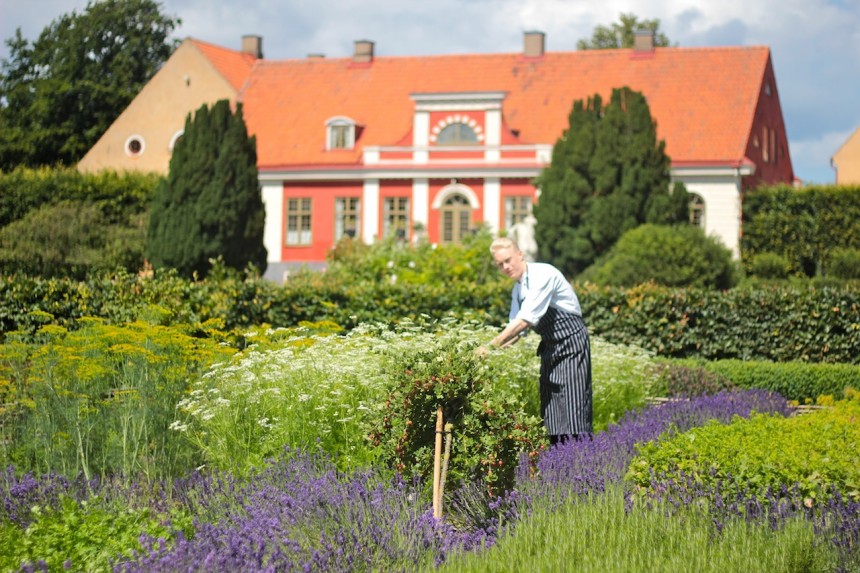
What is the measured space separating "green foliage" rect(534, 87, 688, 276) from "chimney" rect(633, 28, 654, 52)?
31.0 feet

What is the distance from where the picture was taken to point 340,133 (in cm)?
3950

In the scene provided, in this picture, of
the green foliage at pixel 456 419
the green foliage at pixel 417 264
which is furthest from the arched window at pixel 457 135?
the green foliage at pixel 456 419

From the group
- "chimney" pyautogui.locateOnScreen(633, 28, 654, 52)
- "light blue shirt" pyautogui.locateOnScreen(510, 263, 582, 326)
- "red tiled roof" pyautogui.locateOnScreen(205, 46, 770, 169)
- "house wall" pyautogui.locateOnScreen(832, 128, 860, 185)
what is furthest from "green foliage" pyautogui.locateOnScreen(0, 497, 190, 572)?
"house wall" pyautogui.locateOnScreen(832, 128, 860, 185)

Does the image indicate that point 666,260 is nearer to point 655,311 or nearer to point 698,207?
point 655,311

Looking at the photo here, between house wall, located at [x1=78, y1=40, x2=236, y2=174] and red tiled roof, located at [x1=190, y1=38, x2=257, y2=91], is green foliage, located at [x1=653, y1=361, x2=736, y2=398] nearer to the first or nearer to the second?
house wall, located at [x1=78, y1=40, x2=236, y2=174]

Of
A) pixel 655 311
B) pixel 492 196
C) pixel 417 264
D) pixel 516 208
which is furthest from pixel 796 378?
pixel 492 196

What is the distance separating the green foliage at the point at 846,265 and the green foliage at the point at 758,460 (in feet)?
80.8

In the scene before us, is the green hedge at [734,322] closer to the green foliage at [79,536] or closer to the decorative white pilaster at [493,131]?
the green foliage at [79,536]

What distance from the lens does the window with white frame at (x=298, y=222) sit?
39.7m

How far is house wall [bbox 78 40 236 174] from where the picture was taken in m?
41.2

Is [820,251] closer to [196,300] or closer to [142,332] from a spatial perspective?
[196,300]

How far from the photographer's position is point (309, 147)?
39562 mm

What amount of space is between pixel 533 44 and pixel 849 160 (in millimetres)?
14060

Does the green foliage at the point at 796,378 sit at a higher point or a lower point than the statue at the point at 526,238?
lower
